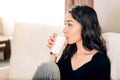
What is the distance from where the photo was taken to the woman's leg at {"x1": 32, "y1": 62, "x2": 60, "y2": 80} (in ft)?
4.00

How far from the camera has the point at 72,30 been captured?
1328mm

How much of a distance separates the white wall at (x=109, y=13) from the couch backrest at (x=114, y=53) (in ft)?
1.00

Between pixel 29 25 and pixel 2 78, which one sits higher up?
pixel 29 25

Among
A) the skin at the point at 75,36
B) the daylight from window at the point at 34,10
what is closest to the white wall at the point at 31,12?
the daylight from window at the point at 34,10

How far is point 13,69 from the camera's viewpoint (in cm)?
183

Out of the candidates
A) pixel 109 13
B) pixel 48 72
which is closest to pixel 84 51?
pixel 48 72

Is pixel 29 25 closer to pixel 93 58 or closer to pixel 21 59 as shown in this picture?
pixel 21 59

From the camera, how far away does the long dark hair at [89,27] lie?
1.30 meters

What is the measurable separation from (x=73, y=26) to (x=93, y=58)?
7.9 inches

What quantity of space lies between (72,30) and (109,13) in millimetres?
441

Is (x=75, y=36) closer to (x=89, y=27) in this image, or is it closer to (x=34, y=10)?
(x=89, y=27)

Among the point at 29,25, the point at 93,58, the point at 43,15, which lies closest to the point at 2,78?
the point at 29,25

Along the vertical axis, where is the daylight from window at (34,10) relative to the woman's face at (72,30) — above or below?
above

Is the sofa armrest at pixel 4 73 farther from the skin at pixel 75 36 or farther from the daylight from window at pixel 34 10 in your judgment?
the daylight from window at pixel 34 10
